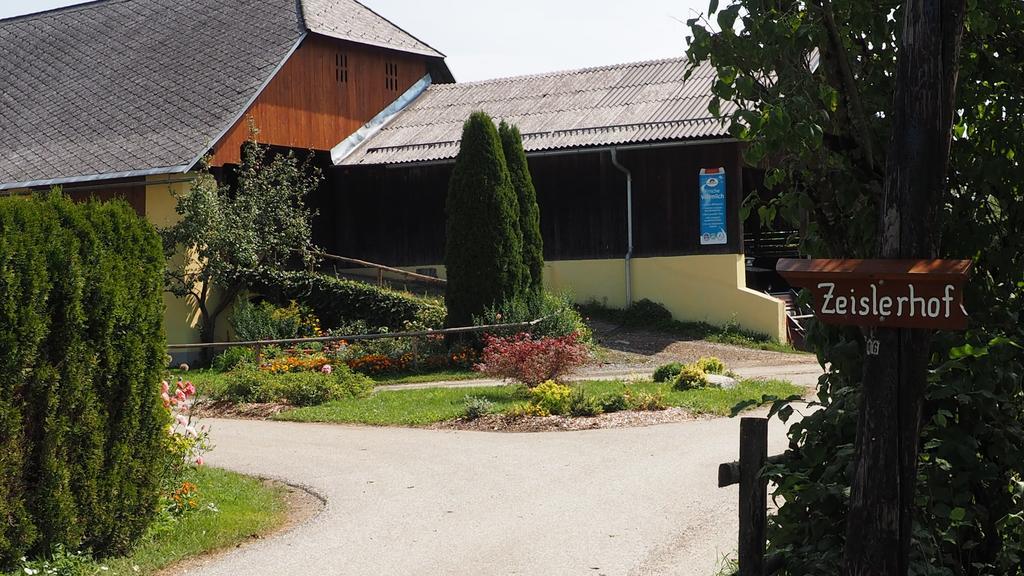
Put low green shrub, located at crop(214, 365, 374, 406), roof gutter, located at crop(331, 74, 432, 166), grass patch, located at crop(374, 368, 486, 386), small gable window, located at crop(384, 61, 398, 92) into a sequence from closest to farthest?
low green shrub, located at crop(214, 365, 374, 406)
grass patch, located at crop(374, 368, 486, 386)
roof gutter, located at crop(331, 74, 432, 166)
small gable window, located at crop(384, 61, 398, 92)

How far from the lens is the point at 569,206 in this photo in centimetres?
2548

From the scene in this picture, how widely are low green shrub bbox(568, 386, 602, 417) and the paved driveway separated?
87 centimetres

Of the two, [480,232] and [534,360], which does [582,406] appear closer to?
[534,360]

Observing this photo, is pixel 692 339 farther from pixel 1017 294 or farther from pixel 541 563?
pixel 1017 294

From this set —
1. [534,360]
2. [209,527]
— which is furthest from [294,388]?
[209,527]

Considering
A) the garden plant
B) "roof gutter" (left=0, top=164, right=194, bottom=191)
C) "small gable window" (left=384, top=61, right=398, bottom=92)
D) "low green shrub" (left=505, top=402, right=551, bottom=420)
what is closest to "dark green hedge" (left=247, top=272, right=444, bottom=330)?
"roof gutter" (left=0, top=164, right=194, bottom=191)

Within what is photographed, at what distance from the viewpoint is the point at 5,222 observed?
21.6ft

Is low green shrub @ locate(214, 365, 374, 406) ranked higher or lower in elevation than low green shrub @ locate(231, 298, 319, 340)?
lower

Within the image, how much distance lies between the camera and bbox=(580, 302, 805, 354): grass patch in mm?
22219

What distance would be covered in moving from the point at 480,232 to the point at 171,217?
22.3 ft

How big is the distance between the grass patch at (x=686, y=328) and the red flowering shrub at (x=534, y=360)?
743 centimetres

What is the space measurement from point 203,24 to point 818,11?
25853 mm

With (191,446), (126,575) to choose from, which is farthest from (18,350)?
(191,446)

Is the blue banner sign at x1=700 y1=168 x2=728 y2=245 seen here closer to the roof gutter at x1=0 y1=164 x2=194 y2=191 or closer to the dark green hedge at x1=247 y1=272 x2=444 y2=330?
the dark green hedge at x1=247 y1=272 x2=444 y2=330
